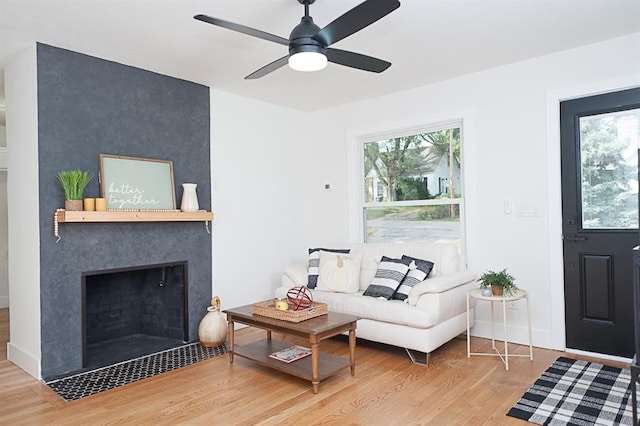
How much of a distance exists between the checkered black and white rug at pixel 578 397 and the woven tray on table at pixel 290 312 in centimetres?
137

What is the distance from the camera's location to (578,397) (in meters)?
2.71

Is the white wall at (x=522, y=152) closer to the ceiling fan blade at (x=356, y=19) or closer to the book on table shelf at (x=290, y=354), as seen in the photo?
the book on table shelf at (x=290, y=354)

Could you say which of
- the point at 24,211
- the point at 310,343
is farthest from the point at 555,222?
the point at 24,211

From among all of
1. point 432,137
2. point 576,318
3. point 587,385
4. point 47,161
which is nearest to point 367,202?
point 432,137

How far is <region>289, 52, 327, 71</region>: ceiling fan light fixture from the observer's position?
2457 mm

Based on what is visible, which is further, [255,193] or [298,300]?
[255,193]

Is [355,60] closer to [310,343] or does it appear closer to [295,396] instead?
[310,343]

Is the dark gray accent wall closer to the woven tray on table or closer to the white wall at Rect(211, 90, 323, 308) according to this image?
the white wall at Rect(211, 90, 323, 308)

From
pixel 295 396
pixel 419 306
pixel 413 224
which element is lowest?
pixel 295 396

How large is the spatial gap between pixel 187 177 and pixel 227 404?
224cm

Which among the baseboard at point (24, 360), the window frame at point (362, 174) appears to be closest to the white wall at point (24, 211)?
the baseboard at point (24, 360)

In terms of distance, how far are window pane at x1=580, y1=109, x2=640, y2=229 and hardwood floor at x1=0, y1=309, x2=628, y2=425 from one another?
1.14m

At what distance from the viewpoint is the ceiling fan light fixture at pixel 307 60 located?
2457 millimetres

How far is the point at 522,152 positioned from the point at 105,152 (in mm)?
3553
